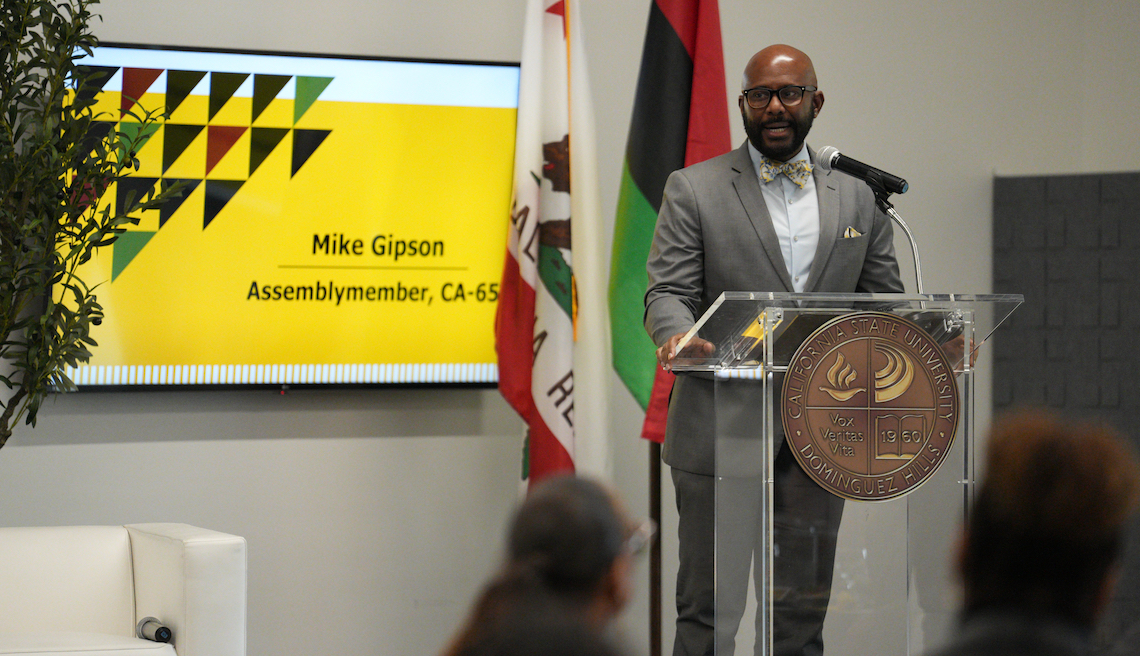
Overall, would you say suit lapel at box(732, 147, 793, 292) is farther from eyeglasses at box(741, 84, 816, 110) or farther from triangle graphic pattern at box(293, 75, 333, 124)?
triangle graphic pattern at box(293, 75, 333, 124)

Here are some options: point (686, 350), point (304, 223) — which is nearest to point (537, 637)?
point (686, 350)

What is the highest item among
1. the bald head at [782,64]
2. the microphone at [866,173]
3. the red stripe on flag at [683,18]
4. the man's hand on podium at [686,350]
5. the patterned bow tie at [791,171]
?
the red stripe on flag at [683,18]

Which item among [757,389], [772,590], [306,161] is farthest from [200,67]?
[772,590]

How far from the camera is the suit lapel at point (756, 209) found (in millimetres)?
2260

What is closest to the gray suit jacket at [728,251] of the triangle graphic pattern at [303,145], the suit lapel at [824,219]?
the suit lapel at [824,219]

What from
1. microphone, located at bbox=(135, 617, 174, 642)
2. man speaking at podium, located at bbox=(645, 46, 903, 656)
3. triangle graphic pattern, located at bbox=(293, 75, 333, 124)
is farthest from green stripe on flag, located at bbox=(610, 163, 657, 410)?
microphone, located at bbox=(135, 617, 174, 642)

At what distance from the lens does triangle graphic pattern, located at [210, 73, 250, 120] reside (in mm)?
3385

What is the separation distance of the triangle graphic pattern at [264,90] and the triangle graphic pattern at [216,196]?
0.24 metres

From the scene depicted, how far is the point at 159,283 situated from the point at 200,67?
730mm

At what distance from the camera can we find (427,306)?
3541mm

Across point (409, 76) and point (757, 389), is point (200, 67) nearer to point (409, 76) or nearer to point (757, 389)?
point (409, 76)

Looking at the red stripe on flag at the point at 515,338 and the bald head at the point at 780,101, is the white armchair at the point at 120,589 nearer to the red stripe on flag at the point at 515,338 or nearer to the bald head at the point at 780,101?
the red stripe on flag at the point at 515,338

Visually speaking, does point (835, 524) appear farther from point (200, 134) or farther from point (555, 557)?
point (200, 134)

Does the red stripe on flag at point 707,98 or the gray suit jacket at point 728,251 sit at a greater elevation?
the red stripe on flag at point 707,98
